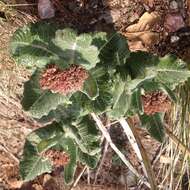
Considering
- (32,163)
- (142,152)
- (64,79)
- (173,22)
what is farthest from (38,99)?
(173,22)

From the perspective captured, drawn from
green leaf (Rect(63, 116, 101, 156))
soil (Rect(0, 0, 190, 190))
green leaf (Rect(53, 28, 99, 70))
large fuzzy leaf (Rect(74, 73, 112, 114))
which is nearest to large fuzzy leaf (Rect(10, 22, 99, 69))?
green leaf (Rect(53, 28, 99, 70))

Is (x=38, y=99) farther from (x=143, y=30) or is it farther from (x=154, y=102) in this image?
(x=143, y=30)

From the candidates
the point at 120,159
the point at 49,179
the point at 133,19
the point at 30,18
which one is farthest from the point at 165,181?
the point at 30,18

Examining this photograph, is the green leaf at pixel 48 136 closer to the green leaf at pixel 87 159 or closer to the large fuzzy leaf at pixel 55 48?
the green leaf at pixel 87 159

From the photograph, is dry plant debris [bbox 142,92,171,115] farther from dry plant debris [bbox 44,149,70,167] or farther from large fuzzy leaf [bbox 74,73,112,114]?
dry plant debris [bbox 44,149,70,167]

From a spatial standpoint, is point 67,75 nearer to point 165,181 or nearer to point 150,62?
point 150,62
